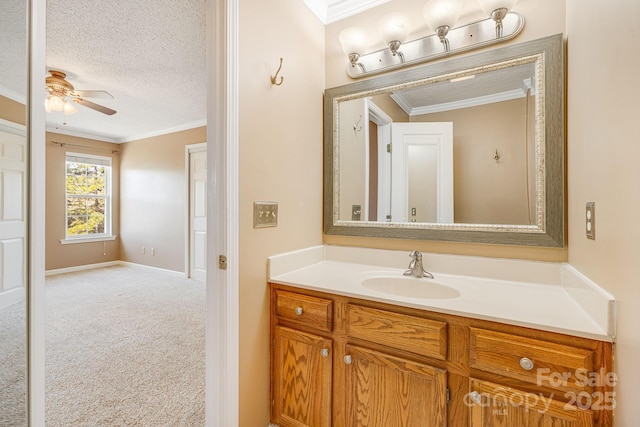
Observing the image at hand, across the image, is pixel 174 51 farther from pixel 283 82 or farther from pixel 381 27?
pixel 381 27

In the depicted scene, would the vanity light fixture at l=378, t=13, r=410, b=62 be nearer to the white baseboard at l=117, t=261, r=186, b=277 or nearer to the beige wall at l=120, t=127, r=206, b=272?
the beige wall at l=120, t=127, r=206, b=272

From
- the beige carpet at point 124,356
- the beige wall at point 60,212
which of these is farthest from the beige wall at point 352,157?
the beige wall at point 60,212

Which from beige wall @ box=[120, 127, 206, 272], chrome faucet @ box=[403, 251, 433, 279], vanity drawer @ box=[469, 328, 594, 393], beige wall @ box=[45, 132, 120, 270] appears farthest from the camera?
beige wall @ box=[120, 127, 206, 272]

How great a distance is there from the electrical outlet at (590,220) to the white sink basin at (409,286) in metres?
0.55

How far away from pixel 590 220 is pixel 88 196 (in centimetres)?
658

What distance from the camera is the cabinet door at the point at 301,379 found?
49.3 inches

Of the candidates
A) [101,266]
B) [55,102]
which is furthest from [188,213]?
[101,266]

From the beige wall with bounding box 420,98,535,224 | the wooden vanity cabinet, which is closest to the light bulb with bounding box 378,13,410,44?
the beige wall with bounding box 420,98,535,224

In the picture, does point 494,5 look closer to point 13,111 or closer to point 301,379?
point 13,111

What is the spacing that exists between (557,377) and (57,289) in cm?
528

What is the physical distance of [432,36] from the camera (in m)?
1.49

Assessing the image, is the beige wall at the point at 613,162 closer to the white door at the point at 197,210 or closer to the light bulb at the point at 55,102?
A: the light bulb at the point at 55,102

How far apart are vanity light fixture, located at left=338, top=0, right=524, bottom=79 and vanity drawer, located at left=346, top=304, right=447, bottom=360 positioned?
1358 mm

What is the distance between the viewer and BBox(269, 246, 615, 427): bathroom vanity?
0.84 metres
